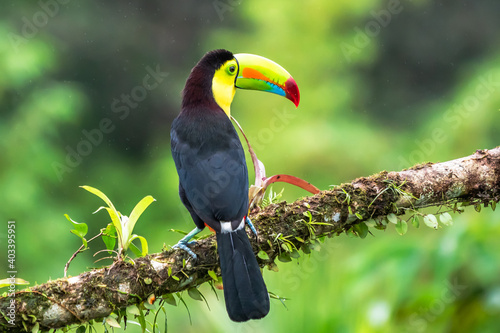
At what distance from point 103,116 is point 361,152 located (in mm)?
2604

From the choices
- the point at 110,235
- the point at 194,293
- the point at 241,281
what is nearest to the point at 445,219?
the point at 241,281

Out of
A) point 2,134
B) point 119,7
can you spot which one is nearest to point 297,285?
point 2,134

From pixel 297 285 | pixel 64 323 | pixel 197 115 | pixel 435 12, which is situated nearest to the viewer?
pixel 64 323

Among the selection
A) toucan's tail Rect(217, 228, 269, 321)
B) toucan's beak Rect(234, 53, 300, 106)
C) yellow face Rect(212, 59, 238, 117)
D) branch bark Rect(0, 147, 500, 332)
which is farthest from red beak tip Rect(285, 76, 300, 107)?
toucan's tail Rect(217, 228, 269, 321)

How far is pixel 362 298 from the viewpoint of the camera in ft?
8.91

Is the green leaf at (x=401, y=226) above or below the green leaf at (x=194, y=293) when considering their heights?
above

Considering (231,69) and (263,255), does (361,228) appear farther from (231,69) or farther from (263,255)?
(231,69)

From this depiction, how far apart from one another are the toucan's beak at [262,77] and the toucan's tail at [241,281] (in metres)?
1.10

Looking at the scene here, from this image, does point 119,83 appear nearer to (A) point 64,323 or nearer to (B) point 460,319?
(B) point 460,319

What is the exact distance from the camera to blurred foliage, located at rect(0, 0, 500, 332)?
17.9 feet

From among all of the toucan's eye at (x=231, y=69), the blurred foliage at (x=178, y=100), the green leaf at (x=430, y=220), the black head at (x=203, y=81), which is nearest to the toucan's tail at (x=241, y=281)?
the green leaf at (x=430, y=220)

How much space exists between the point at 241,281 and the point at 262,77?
4.23 ft

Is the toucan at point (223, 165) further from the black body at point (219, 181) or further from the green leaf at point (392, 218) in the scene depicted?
the green leaf at point (392, 218)

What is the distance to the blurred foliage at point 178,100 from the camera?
214 inches
